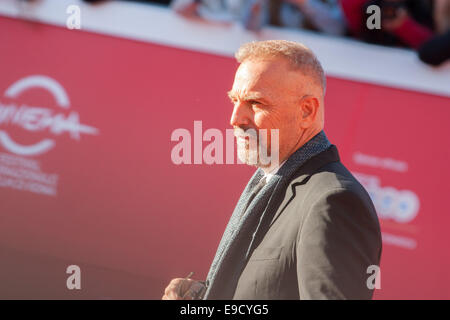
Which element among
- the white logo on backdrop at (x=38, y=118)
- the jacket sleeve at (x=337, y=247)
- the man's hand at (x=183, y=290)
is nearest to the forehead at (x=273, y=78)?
the jacket sleeve at (x=337, y=247)

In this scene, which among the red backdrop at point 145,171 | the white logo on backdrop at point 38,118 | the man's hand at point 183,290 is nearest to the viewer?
the man's hand at point 183,290

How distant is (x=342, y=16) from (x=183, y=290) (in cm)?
303

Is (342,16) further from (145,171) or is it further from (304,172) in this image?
(304,172)

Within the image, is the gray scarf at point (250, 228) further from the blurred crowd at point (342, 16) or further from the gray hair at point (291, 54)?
the blurred crowd at point (342, 16)

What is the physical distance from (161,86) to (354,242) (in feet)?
10.2

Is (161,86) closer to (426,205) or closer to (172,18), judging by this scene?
(172,18)

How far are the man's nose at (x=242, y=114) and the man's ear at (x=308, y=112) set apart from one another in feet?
0.55

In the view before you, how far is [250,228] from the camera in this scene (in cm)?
195

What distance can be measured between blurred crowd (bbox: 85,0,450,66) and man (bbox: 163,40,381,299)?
244 centimetres

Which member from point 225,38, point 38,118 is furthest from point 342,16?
point 38,118

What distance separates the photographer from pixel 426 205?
4148 millimetres

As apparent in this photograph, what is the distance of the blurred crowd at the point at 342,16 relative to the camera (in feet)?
14.4

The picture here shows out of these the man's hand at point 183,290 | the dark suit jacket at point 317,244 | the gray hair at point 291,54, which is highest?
the gray hair at point 291,54
